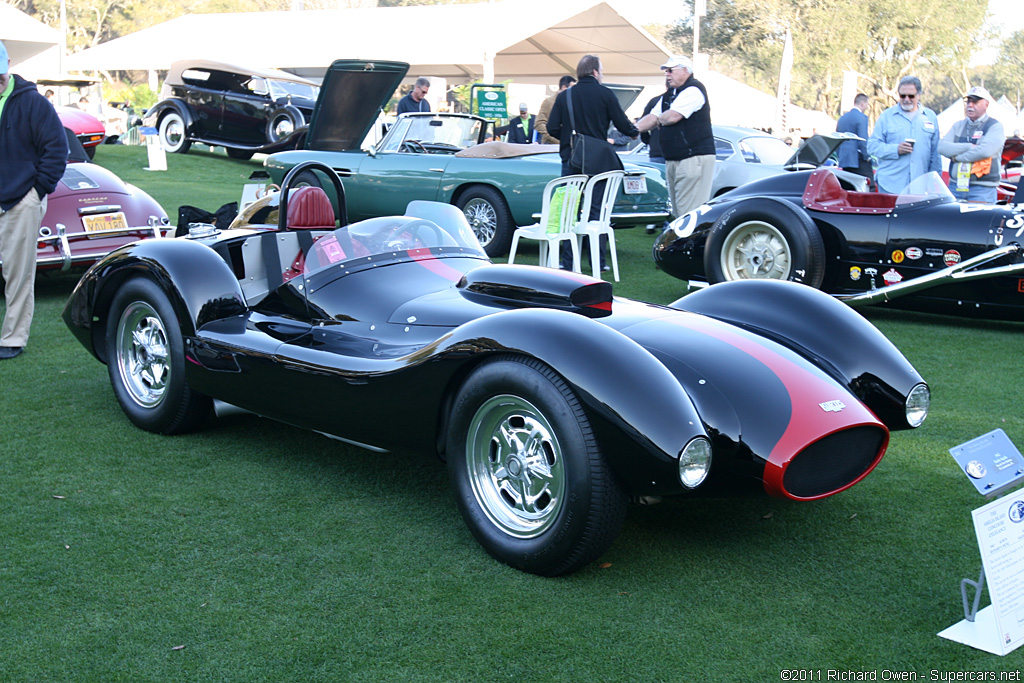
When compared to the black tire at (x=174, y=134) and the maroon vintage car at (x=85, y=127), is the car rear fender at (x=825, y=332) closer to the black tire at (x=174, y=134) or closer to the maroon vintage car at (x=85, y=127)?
the maroon vintage car at (x=85, y=127)

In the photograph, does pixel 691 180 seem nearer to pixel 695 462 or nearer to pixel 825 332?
pixel 825 332

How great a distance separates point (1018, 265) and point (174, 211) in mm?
9708

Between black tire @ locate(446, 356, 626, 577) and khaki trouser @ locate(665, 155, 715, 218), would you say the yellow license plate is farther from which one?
black tire @ locate(446, 356, 626, 577)

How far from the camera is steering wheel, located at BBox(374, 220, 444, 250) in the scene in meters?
4.46

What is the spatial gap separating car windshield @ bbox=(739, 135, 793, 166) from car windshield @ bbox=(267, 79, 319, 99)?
393 inches

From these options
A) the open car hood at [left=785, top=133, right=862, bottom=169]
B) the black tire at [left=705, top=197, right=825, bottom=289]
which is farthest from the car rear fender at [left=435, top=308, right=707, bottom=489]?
the open car hood at [left=785, top=133, right=862, bottom=169]

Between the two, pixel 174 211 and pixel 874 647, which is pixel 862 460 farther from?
pixel 174 211

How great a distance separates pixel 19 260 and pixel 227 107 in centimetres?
1383

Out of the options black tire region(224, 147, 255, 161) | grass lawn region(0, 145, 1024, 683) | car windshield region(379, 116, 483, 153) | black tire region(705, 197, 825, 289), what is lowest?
grass lawn region(0, 145, 1024, 683)

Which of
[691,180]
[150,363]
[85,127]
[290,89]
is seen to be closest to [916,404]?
[150,363]

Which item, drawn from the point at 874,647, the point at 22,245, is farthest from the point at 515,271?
the point at 22,245

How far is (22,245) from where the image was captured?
5.84m

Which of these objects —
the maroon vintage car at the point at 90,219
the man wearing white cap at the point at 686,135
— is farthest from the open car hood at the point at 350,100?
the man wearing white cap at the point at 686,135

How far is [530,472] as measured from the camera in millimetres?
3188
